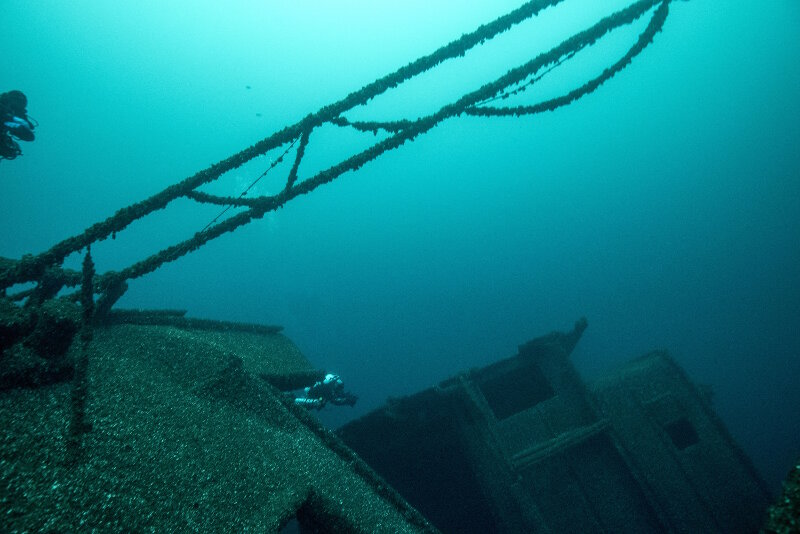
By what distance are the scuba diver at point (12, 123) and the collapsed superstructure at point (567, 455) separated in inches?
322

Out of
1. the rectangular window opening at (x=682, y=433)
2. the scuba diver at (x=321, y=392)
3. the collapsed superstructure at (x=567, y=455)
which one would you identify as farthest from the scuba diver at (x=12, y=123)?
the rectangular window opening at (x=682, y=433)

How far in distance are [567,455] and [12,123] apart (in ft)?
38.7

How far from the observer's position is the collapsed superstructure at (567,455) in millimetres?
8195

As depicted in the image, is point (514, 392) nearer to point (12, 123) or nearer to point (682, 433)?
point (682, 433)

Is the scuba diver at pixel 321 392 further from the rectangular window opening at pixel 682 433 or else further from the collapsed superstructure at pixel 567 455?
the rectangular window opening at pixel 682 433

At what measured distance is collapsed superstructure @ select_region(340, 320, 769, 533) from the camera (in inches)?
323

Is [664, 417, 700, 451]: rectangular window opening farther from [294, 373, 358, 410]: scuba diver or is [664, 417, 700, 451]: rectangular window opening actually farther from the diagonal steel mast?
the diagonal steel mast

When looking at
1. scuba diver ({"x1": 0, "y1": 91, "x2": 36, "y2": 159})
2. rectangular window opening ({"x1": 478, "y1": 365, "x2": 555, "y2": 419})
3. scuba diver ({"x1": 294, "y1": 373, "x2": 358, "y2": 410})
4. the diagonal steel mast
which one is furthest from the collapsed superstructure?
scuba diver ({"x1": 0, "y1": 91, "x2": 36, "y2": 159})

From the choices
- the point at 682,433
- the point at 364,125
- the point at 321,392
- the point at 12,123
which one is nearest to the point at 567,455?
the point at 682,433

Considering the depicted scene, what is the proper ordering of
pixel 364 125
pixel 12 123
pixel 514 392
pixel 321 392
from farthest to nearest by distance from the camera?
pixel 514 392
pixel 321 392
pixel 12 123
pixel 364 125

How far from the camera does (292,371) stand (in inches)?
239

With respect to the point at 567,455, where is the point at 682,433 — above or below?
below

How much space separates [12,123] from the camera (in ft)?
17.1

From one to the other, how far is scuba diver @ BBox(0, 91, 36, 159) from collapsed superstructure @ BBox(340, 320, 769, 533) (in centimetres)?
817
